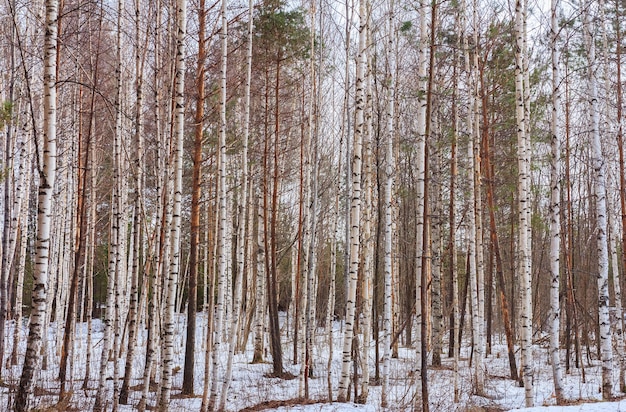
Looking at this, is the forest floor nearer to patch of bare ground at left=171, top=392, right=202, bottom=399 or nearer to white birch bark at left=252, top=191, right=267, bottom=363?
patch of bare ground at left=171, top=392, right=202, bottom=399

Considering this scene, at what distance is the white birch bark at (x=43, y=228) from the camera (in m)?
5.20

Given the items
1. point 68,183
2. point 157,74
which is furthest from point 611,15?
point 68,183

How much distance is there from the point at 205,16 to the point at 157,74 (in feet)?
8.13

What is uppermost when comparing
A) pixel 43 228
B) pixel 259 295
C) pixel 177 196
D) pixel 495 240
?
pixel 177 196

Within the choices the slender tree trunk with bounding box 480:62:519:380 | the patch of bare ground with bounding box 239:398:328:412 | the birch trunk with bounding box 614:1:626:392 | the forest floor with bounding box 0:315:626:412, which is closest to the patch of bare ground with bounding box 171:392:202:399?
the forest floor with bounding box 0:315:626:412

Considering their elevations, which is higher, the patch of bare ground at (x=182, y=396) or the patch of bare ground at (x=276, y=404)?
the patch of bare ground at (x=276, y=404)

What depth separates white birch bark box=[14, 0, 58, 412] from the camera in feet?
17.0

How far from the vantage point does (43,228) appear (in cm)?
533

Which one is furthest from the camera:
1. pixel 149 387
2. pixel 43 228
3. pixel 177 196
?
pixel 149 387

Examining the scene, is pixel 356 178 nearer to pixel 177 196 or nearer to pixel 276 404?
pixel 177 196

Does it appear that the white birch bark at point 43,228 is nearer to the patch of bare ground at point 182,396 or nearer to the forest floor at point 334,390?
the forest floor at point 334,390

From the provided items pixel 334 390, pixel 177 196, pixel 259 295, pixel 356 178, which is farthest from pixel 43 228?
pixel 259 295

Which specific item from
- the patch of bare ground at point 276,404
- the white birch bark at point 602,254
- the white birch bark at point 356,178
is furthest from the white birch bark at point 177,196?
the white birch bark at point 602,254

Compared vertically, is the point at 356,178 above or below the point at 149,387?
above
